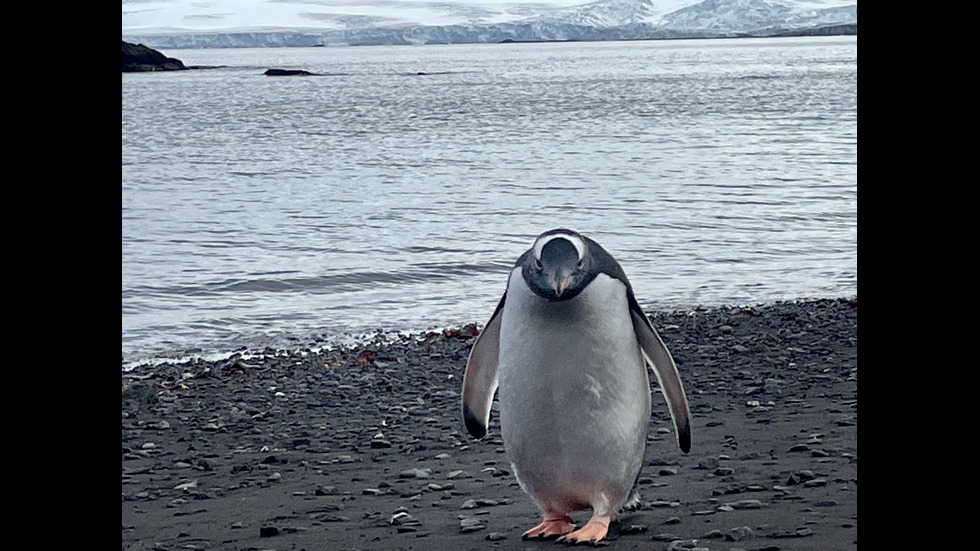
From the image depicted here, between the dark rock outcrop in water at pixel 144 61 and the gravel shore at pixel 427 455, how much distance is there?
2917 inches

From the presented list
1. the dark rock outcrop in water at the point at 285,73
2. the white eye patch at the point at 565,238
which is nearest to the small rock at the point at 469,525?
the white eye patch at the point at 565,238

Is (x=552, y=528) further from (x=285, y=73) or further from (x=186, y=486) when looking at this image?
(x=285, y=73)

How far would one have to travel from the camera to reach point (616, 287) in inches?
129

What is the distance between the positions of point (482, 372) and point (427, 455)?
1.14 metres

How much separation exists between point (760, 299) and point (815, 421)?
493 centimetres

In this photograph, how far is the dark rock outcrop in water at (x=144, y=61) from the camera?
7819 centimetres

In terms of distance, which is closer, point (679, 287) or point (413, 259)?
point (679, 287)

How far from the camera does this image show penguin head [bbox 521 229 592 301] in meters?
3.09

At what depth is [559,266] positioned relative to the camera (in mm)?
3096

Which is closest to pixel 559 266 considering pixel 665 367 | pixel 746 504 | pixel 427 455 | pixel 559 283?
pixel 559 283

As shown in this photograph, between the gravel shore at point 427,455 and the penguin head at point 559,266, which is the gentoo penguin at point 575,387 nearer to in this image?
the penguin head at point 559,266

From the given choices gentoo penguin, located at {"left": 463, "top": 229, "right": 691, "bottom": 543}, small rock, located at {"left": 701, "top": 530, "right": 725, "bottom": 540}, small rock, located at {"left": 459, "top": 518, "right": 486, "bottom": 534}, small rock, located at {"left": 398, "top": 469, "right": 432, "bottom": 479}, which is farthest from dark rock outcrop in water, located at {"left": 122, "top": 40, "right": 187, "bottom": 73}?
small rock, located at {"left": 701, "top": 530, "right": 725, "bottom": 540}
